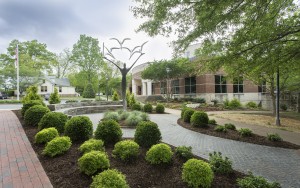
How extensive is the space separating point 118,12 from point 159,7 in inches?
146

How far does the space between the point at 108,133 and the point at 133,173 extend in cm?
187

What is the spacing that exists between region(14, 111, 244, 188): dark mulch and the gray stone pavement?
0.95 m

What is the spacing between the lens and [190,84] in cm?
2525

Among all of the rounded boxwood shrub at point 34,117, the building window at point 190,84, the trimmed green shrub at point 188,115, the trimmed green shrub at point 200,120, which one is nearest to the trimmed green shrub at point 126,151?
the rounded boxwood shrub at point 34,117

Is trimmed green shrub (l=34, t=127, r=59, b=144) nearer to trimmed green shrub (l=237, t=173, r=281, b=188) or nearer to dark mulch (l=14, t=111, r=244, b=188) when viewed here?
dark mulch (l=14, t=111, r=244, b=188)

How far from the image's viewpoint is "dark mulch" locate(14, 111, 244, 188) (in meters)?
3.41

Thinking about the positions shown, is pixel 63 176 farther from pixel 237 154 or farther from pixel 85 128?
pixel 237 154

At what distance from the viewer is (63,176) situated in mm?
3619

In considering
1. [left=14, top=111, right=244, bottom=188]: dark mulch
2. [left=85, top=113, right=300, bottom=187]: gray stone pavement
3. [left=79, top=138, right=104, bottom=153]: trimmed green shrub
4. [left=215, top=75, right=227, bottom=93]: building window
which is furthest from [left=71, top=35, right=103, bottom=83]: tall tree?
[left=14, top=111, right=244, bottom=188]: dark mulch

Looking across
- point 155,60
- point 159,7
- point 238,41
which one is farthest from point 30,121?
point 155,60

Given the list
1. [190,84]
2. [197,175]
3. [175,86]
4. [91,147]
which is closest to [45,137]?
[91,147]

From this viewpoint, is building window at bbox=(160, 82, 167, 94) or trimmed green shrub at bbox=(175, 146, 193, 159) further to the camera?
building window at bbox=(160, 82, 167, 94)

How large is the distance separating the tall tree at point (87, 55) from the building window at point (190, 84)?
58.0 feet

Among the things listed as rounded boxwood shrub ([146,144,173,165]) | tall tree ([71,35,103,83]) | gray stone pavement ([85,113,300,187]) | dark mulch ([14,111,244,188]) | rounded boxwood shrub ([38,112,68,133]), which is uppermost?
tall tree ([71,35,103,83])
